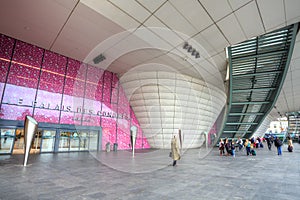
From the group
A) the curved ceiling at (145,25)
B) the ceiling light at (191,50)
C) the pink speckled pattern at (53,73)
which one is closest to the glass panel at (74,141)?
the pink speckled pattern at (53,73)

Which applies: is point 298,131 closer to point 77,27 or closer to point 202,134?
point 202,134

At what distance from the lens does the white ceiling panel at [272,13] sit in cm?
747

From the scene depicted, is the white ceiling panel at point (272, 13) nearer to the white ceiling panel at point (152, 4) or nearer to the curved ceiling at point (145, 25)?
the curved ceiling at point (145, 25)

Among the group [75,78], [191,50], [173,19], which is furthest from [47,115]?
[191,50]

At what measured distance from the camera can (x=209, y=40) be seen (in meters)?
10.4

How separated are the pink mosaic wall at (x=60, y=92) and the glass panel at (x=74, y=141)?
1245mm

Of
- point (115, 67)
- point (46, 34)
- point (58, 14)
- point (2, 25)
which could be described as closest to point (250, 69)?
point (115, 67)

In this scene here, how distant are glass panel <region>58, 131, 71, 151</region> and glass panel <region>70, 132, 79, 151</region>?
27 centimetres

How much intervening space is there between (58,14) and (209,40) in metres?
9.18

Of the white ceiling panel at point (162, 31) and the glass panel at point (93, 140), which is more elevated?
the white ceiling panel at point (162, 31)

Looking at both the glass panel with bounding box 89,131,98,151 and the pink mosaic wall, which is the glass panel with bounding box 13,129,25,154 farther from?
the glass panel with bounding box 89,131,98,151

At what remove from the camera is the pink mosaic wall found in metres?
11.9

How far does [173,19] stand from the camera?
8.71 m

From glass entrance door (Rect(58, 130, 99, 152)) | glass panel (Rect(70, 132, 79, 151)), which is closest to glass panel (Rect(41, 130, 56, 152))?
glass entrance door (Rect(58, 130, 99, 152))
